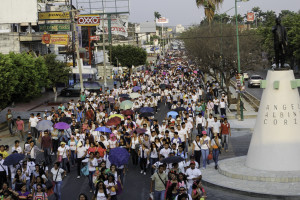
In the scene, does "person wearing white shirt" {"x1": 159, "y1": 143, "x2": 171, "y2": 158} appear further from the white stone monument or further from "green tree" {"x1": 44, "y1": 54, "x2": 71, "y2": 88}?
"green tree" {"x1": 44, "y1": 54, "x2": 71, "y2": 88}

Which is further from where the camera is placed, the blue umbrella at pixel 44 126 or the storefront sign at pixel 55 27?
the storefront sign at pixel 55 27

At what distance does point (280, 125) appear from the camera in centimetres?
1569

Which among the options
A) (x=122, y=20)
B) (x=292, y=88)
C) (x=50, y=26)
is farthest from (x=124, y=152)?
(x=122, y=20)

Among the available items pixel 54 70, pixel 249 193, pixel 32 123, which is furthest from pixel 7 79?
pixel 249 193

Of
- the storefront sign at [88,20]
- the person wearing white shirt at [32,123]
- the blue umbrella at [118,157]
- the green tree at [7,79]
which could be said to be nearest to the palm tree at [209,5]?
the storefront sign at [88,20]

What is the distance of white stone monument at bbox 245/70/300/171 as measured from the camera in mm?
15641

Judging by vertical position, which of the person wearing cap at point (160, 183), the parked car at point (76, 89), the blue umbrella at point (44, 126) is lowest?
the person wearing cap at point (160, 183)

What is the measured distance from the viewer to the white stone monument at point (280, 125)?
15641 millimetres

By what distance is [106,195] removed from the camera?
36.2ft

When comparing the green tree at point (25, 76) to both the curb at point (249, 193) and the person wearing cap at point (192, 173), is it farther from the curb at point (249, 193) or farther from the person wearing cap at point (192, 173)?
the person wearing cap at point (192, 173)

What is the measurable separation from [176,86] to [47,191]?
28.6 metres

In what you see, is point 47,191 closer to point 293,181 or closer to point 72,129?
point 293,181

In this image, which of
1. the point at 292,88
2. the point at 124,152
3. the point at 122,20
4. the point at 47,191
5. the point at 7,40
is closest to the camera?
the point at 47,191

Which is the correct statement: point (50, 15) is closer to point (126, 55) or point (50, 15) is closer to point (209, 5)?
point (209, 5)
